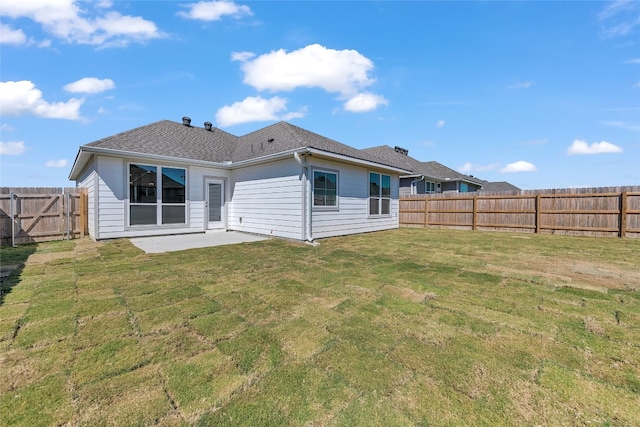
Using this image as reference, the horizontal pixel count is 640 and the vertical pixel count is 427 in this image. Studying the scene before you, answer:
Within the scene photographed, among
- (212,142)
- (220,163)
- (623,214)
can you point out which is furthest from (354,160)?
(623,214)

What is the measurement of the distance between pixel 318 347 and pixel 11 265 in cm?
668

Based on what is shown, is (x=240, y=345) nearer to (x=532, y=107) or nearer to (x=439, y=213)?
(x=439, y=213)

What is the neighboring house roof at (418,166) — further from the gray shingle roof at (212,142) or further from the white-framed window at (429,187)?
the gray shingle roof at (212,142)

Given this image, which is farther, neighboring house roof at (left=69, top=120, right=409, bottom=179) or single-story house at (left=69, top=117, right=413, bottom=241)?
neighboring house roof at (left=69, top=120, right=409, bottom=179)

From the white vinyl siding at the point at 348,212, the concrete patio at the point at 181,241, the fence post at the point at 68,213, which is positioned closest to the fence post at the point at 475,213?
the white vinyl siding at the point at 348,212

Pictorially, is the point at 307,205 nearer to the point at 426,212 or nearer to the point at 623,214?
the point at 426,212

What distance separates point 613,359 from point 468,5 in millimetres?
10172

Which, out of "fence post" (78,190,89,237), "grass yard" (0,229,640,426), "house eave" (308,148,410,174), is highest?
"house eave" (308,148,410,174)

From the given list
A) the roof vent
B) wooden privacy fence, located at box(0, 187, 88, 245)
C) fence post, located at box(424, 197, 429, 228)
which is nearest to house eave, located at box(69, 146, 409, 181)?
wooden privacy fence, located at box(0, 187, 88, 245)

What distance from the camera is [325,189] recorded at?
906cm

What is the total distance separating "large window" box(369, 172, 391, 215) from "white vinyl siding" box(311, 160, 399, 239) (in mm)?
318

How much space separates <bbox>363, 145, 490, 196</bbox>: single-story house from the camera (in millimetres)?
18672

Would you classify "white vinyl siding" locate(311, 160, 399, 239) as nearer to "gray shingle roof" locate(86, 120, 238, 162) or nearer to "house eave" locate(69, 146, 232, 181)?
"house eave" locate(69, 146, 232, 181)

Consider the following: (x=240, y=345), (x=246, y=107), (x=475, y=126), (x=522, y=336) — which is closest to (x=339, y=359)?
(x=240, y=345)
